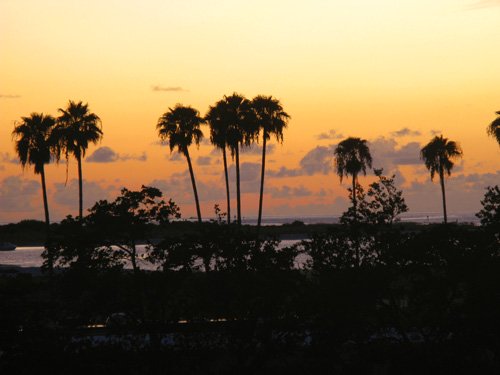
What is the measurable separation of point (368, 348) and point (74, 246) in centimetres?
1203

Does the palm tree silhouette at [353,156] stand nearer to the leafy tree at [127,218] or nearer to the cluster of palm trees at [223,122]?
the cluster of palm trees at [223,122]

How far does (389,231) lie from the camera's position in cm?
3441

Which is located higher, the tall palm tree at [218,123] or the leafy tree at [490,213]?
the tall palm tree at [218,123]

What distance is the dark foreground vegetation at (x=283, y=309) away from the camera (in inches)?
1276

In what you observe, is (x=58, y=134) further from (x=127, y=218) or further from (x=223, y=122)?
(x=127, y=218)

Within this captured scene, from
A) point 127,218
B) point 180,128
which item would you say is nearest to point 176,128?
point 180,128

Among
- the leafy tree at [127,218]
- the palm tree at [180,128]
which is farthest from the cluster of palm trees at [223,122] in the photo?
the leafy tree at [127,218]

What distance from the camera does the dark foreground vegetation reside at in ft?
106

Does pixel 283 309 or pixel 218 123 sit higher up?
pixel 218 123

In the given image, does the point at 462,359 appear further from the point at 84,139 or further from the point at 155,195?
the point at 84,139

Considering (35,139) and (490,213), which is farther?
(35,139)

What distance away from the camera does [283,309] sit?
3369cm

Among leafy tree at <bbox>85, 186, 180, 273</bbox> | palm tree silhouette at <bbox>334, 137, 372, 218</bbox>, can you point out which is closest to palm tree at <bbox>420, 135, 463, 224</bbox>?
palm tree silhouette at <bbox>334, 137, 372, 218</bbox>

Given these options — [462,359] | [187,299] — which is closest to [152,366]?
[187,299]
